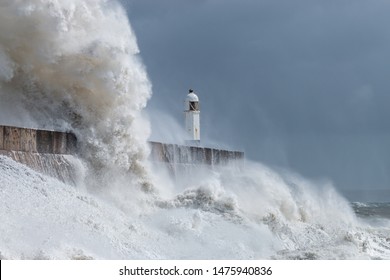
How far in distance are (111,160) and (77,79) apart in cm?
148

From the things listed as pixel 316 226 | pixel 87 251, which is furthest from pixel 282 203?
pixel 87 251

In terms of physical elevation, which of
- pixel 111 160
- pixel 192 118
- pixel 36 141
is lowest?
pixel 111 160

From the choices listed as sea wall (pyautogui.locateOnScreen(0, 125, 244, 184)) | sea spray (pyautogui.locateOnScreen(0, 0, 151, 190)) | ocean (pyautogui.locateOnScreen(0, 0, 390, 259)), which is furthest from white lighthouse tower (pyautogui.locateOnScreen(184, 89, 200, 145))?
sea wall (pyautogui.locateOnScreen(0, 125, 244, 184))

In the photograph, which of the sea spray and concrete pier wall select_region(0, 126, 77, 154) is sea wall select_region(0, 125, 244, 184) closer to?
concrete pier wall select_region(0, 126, 77, 154)

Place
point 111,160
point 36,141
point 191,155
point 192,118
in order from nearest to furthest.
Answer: point 36,141
point 111,160
point 191,155
point 192,118

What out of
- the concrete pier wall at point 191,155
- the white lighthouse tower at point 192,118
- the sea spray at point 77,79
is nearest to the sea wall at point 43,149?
the sea spray at point 77,79

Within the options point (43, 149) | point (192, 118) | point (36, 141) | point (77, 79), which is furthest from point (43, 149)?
point (192, 118)

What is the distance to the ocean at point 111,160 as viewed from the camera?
9891 millimetres

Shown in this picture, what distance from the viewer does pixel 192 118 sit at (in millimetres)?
19625

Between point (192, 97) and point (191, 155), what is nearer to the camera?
point (191, 155)

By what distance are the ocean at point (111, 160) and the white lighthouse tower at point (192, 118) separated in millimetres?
5500

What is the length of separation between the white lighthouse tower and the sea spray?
6.90 m

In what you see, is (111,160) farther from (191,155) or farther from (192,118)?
(192,118)

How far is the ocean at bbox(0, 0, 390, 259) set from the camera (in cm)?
989
